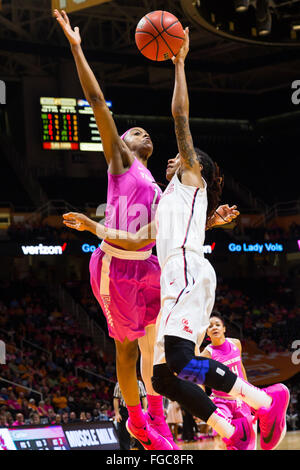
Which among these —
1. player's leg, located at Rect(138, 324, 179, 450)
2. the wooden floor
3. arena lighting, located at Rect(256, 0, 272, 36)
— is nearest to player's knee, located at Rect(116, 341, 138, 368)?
player's leg, located at Rect(138, 324, 179, 450)

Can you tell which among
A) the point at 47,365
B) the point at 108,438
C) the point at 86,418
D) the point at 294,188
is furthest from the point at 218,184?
the point at 294,188

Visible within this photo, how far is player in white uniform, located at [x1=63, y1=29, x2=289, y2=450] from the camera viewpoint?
14.9 feet

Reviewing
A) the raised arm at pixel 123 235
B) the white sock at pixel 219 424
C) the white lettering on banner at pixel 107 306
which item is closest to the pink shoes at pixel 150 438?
the white sock at pixel 219 424

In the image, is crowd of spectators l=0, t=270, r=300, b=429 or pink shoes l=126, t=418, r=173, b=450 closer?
pink shoes l=126, t=418, r=173, b=450

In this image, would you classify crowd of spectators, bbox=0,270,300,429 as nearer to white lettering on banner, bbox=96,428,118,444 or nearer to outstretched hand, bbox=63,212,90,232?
white lettering on banner, bbox=96,428,118,444

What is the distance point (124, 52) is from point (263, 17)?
10390mm

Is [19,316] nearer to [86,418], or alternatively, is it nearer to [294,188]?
[86,418]

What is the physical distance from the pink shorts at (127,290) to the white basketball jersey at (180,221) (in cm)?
66

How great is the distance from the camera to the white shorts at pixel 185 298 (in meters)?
4.61

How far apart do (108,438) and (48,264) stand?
1393 cm

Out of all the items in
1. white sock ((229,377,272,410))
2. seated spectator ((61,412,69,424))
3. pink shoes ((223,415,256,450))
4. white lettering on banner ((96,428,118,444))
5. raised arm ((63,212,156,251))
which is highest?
raised arm ((63,212,156,251))

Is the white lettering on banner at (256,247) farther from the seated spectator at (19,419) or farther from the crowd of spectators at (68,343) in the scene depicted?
the seated spectator at (19,419)

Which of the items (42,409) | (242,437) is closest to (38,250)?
(42,409)

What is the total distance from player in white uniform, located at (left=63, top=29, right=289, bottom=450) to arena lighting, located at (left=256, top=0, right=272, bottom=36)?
898 centimetres
